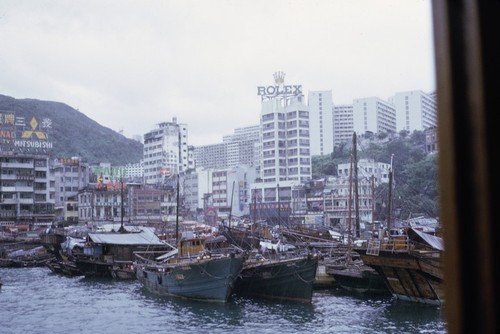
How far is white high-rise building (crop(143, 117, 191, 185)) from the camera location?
295 feet

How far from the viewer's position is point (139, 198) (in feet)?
218

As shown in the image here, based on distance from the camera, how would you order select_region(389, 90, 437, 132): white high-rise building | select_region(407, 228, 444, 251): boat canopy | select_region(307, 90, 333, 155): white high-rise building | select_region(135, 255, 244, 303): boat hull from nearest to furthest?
select_region(407, 228, 444, 251): boat canopy < select_region(135, 255, 244, 303): boat hull < select_region(389, 90, 437, 132): white high-rise building < select_region(307, 90, 333, 155): white high-rise building

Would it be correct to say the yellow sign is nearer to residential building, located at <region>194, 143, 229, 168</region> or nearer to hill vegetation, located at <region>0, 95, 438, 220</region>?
hill vegetation, located at <region>0, 95, 438, 220</region>

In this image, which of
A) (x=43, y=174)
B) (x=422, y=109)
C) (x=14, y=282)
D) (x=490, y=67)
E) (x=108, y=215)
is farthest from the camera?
(x=422, y=109)

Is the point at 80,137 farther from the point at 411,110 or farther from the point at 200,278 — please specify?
the point at 200,278

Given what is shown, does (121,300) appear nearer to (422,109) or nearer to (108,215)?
(108,215)

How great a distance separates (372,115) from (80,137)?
8120 cm

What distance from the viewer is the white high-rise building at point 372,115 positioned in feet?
301

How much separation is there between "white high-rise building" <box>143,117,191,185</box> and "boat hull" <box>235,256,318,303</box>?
65976 millimetres

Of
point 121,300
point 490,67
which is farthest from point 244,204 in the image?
point 490,67

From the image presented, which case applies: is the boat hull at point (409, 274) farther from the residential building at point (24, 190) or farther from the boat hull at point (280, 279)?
the residential building at point (24, 190)

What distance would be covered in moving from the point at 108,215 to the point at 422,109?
166 ft

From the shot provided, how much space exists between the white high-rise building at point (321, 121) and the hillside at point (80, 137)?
194 ft

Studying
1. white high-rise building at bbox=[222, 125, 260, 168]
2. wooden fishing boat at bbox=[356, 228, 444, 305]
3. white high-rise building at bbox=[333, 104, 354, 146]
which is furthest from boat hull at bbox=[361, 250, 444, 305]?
white high-rise building at bbox=[222, 125, 260, 168]
